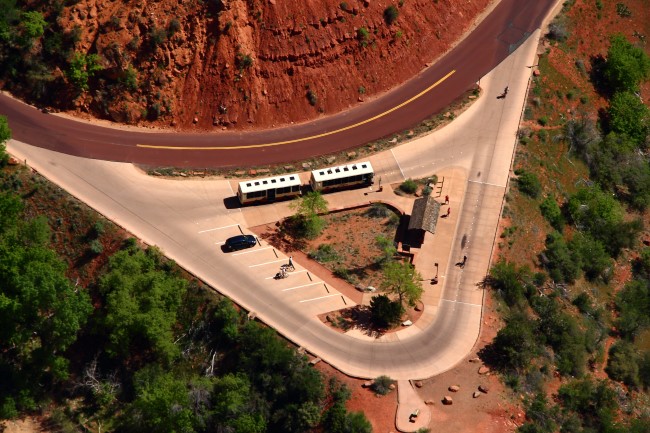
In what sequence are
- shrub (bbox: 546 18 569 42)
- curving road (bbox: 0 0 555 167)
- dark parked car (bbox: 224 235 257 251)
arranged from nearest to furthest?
dark parked car (bbox: 224 235 257 251) → curving road (bbox: 0 0 555 167) → shrub (bbox: 546 18 569 42)

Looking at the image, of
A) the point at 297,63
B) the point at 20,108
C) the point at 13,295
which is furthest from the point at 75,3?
the point at 13,295

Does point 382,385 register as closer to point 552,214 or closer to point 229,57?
point 552,214

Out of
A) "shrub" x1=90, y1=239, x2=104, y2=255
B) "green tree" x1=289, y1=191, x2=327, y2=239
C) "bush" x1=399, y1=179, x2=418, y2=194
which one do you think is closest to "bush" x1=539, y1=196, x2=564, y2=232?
"bush" x1=399, y1=179, x2=418, y2=194

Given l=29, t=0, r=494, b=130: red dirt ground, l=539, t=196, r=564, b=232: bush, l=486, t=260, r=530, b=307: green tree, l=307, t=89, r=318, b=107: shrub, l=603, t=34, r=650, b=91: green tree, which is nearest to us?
l=486, t=260, r=530, b=307: green tree

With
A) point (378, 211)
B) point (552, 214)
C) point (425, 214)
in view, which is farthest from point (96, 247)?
point (552, 214)

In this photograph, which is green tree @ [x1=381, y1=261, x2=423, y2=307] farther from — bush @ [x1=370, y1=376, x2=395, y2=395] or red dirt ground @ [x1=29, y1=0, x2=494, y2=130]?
red dirt ground @ [x1=29, y1=0, x2=494, y2=130]

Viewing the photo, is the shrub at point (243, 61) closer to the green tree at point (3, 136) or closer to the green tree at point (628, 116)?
the green tree at point (3, 136)

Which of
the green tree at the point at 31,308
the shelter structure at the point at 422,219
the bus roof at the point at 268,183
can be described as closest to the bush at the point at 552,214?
the shelter structure at the point at 422,219
